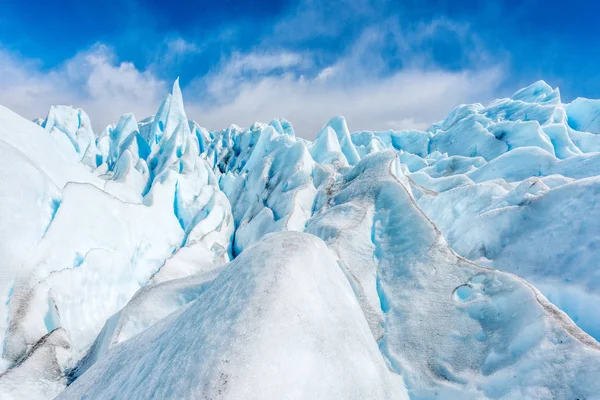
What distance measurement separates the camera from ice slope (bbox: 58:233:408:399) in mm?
1538

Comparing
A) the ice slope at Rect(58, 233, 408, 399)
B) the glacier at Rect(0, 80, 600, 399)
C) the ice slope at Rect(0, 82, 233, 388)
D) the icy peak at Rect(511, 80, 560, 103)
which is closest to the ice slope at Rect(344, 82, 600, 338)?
the glacier at Rect(0, 80, 600, 399)

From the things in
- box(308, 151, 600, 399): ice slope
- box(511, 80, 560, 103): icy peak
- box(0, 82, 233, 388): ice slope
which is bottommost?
box(308, 151, 600, 399): ice slope

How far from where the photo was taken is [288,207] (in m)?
7.86

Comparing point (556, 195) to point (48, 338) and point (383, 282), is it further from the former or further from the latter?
point (48, 338)

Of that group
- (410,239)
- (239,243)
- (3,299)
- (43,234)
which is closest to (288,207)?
(239,243)

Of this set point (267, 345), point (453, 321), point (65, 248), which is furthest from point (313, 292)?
point (65, 248)

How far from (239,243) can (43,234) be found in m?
5.12

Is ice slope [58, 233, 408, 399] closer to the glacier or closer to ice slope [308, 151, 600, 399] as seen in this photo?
the glacier

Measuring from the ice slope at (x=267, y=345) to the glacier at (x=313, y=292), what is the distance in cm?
1

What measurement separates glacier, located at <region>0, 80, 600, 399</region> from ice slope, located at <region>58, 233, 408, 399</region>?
0.01 metres

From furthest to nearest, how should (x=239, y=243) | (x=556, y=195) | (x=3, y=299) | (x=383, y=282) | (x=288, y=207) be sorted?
(x=239, y=243), (x=288, y=207), (x=556, y=195), (x=3, y=299), (x=383, y=282)

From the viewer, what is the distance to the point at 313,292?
216 centimetres

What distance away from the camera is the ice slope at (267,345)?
1538 mm

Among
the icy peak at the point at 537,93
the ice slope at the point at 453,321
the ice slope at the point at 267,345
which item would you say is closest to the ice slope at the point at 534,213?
the ice slope at the point at 453,321
